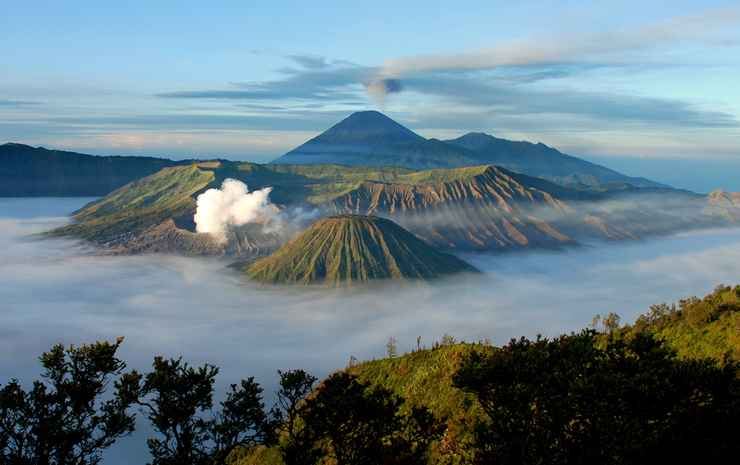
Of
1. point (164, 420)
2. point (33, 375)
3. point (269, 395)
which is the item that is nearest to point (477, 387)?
point (164, 420)

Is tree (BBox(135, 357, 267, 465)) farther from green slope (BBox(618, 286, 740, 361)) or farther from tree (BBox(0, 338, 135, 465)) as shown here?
green slope (BBox(618, 286, 740, 361))

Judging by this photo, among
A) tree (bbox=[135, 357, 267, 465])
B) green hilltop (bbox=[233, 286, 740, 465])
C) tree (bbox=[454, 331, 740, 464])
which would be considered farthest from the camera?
green hilltop (bbox=[233, 286, 740, 465])

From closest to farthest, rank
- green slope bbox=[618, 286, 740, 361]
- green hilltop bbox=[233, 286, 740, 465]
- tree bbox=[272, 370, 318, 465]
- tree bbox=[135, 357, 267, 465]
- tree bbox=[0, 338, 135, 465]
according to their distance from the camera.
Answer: tree bbox=[0, 338, 135, 465]
tree bbox=[272, 370, 318, 465]
tree bbox=[135, 357, 267, 465]
green hilltop bbox=[233, 286, 740, 465]
green slope bbox=[618, 286, 740, 361]

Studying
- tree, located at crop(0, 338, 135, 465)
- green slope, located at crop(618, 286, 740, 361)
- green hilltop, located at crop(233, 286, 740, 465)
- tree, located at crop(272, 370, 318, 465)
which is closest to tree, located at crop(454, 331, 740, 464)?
tree, located at crop(272, 370, 318, 465)

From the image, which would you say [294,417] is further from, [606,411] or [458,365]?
[458,365]

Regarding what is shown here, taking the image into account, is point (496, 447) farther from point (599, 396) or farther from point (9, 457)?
point (9, 457)

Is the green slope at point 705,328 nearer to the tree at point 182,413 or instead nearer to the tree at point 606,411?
the tree at point 606,411

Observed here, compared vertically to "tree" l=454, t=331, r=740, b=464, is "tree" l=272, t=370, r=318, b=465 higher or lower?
lower
